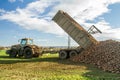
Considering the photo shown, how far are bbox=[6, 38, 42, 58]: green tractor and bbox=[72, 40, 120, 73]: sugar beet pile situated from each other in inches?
300

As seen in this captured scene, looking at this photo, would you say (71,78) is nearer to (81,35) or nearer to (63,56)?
(81,35)

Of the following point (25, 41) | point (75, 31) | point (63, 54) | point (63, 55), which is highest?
point (75, 31)

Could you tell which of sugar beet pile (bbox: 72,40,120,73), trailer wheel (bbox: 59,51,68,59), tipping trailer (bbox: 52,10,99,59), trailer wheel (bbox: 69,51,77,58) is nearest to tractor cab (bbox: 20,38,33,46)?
trailer wheel (bbox: 59,51,68,59)

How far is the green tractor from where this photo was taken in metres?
31.9

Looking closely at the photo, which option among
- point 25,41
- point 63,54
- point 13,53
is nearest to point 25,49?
point 25,41

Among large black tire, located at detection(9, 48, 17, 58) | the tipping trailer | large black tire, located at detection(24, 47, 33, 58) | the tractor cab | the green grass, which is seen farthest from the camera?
large black tire, located at detection(9, 48, 17, 58)

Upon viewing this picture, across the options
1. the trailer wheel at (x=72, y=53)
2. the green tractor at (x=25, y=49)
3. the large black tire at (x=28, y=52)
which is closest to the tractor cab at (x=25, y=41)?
the green tractor at (x=25, y=49)

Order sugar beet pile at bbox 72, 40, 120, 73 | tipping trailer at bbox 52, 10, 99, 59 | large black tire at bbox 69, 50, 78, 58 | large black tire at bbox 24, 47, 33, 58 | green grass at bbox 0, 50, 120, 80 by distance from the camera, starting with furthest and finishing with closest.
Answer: large black tire at bbox 24, 47, 33, 58 < large black tire at bbox 69, 50, 78, 58 < tipping trailer at bbox 52, 10, 99, 59 < sugar beet pile at bbox 72, 40, 120, 73 < green grass at bbox 0, 50, 120, 80

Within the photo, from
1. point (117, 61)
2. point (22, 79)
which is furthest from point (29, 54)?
point (22, 79)

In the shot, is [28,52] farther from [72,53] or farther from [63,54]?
[72,53]

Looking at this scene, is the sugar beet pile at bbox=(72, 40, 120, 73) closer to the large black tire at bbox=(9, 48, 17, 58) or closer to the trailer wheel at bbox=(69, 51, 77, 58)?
the trailer wheel at bbox=(69, 51, 77, 58)

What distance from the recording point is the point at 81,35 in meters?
26.4

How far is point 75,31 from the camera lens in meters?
26.7

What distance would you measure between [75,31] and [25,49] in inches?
334
